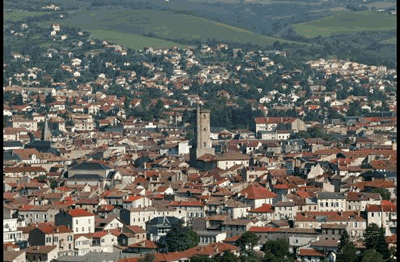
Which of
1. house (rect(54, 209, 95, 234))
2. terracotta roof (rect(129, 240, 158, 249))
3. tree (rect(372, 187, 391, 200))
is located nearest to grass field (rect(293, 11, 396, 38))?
tree (rect(372, 187, 391, 200))

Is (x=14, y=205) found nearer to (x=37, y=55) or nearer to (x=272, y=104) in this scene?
(x=272, y=104)

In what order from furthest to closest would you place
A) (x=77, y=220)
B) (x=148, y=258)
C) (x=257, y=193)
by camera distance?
(x=257, y=193)
(x=77, y=220)
(x=148, y=258)

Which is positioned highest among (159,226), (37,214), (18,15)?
(159,226)

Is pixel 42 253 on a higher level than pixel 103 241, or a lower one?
higher

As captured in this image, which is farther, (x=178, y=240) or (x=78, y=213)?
(x=78, y=213)

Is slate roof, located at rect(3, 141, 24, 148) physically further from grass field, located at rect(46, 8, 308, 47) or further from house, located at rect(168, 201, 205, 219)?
grass field, located at rect(46, 8, 308, 47)

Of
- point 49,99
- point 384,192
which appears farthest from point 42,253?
point 49,99

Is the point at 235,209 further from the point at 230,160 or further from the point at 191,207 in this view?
the point at 230,160
